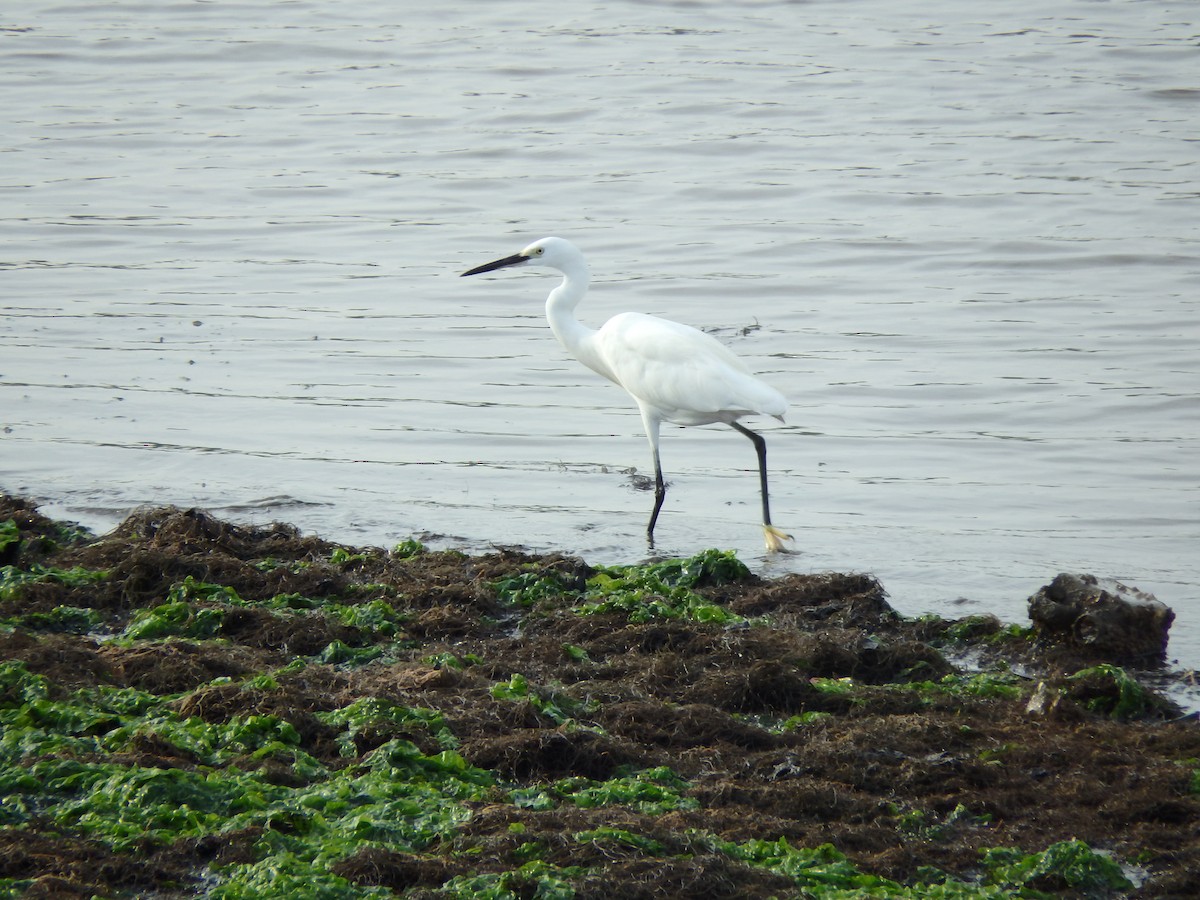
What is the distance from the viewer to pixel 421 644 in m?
5.71

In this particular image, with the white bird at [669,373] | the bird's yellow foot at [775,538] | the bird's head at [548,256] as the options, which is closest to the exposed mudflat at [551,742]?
the bird's yellow foot at [775,538]

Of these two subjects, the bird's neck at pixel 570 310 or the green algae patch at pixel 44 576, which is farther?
the bird's neck at pixel 570 310

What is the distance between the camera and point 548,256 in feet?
29.9

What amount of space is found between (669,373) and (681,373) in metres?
0.08

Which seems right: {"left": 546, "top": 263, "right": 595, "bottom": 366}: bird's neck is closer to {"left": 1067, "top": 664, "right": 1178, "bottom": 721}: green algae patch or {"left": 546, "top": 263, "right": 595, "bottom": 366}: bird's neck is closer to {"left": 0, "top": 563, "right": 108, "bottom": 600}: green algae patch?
{"left": 0, "top": 563, "right": 108, "bottom": 600}: green algae patch

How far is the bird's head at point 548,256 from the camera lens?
9.05m

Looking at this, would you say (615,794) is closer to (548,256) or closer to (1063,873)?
(1063,873)

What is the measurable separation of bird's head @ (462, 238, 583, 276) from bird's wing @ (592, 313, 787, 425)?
21.1 inches

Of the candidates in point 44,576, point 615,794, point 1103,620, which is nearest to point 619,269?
point 44,576

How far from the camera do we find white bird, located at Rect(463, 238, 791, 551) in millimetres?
8203

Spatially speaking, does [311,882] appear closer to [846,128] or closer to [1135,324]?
[1135,324]

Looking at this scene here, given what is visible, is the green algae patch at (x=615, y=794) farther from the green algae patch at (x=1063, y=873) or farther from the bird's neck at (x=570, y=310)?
the bird's neck at (x=570, y=310)

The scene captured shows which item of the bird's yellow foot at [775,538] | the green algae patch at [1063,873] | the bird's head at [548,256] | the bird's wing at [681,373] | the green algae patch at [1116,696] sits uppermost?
the bird's head at [548,256]

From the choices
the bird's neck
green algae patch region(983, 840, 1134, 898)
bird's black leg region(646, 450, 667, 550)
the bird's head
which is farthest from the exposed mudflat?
the bird's head
